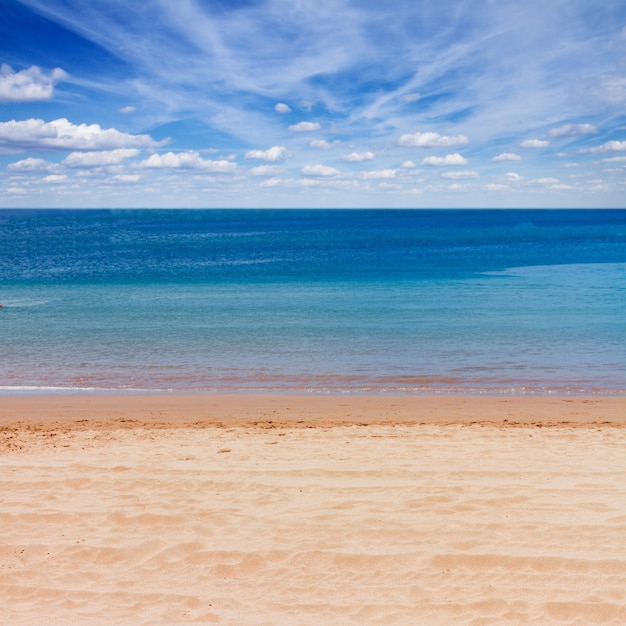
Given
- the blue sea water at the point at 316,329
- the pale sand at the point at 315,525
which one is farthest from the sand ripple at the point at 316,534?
the blue sea water at the point at 316,329

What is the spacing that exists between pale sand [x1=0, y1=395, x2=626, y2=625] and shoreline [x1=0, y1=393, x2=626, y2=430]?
795mm

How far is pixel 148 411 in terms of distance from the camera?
1327 cm

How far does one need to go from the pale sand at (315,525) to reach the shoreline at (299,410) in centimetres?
80

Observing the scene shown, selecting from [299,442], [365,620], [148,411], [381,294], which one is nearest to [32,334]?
[148,411]

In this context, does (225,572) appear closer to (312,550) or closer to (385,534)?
(312,550)

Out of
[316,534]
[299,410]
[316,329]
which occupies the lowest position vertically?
[299,410]

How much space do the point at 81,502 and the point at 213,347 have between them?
38.0 feet

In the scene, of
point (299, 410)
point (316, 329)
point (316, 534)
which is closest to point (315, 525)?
point (316, 534)

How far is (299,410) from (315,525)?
6.37 meters

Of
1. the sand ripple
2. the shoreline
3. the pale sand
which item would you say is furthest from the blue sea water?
the sand ripple

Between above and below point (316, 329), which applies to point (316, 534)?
below

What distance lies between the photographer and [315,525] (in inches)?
272

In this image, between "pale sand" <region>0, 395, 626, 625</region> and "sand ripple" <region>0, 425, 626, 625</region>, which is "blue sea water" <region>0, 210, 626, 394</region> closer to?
"pale sand" <region>0, 395, 626, 625</region>

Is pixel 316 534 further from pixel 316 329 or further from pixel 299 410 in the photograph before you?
pixel 316 329
